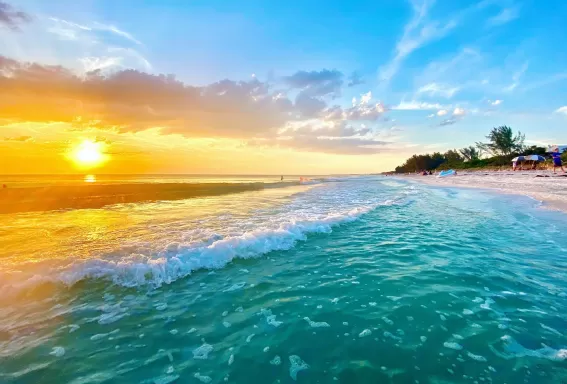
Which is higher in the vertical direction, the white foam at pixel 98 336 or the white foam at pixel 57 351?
the white foam at pixel 57 351

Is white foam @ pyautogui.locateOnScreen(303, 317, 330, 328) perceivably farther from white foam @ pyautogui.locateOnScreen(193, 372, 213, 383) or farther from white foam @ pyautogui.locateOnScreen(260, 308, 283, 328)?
white foam @ pyautogui.locateOnScreen(193, 372, 213, 383)

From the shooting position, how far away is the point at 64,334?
430 centimetres

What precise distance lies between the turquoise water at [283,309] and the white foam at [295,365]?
17mm

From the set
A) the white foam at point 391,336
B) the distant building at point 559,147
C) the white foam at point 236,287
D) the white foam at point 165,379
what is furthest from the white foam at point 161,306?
the distant building at point 559,147

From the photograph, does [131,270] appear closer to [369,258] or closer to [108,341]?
[108,341]

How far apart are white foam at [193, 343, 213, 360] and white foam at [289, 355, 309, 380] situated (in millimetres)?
1199

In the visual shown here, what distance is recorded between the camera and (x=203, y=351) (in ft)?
12.8

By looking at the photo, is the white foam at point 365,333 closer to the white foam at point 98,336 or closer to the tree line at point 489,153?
the white foam at point 98,336

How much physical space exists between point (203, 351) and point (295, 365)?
137 centimetres

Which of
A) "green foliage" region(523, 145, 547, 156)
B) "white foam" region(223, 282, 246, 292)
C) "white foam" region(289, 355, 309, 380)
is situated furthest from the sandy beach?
"green foliage" region(523, 145, 547, 156)

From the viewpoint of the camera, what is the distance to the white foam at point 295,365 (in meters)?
3.42

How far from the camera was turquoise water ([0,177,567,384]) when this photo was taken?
3521mm

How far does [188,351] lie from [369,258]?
18.4ft

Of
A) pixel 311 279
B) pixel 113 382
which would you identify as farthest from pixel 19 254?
pixel 311 279
